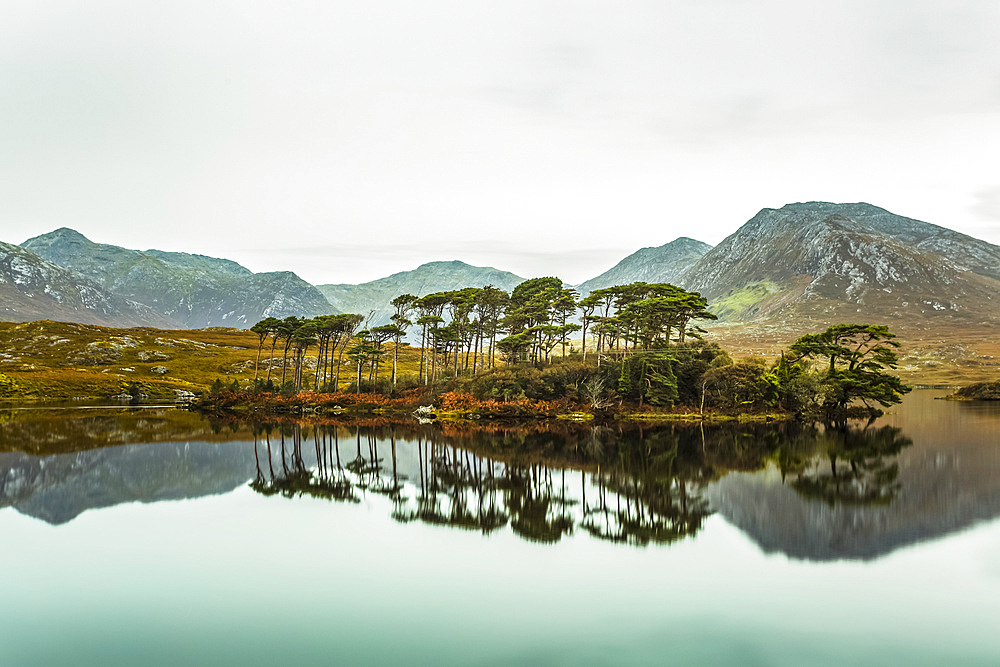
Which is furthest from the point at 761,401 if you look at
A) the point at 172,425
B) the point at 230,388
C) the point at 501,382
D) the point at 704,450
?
the point at 230,388

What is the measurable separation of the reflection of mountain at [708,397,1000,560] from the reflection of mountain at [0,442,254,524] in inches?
679

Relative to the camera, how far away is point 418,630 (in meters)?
9.62

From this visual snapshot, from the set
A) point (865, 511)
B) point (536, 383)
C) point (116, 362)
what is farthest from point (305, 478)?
point (116, 362)

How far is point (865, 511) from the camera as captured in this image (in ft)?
55.2

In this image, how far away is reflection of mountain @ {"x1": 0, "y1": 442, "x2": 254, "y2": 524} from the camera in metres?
19.4

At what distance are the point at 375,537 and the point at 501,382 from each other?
122ft

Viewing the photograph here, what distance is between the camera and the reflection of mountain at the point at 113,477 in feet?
63.5

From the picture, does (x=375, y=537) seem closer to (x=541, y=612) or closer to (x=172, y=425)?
(x=541, y=612)

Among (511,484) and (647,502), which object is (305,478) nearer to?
(511,484)

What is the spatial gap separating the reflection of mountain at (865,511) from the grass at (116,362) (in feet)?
195

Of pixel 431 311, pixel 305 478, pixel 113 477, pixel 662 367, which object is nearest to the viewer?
pixel 113 477

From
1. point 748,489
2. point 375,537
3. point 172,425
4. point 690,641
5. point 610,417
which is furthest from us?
point 610,417

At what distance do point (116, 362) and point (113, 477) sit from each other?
85742mm

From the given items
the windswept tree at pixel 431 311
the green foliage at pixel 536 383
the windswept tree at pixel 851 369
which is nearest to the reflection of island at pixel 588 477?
the windswept tree at pixel 851 369
